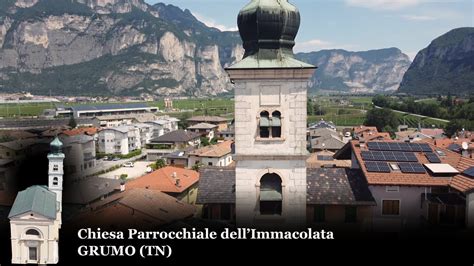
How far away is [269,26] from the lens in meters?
15.4

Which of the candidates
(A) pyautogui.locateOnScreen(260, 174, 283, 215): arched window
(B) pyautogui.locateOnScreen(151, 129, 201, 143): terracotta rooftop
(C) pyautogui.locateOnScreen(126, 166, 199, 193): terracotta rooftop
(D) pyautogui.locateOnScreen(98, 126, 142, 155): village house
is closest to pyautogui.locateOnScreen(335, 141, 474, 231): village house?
(A) pyautogui.locateOnScreen(260, 174, 283, 215): arched window

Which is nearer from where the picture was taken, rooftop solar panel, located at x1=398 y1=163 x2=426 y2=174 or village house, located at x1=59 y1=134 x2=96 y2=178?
rooftop solar panel, located at x1=398 y1=163 x2=426 y2=174

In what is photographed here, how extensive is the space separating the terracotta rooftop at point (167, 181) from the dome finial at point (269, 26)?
956 inches

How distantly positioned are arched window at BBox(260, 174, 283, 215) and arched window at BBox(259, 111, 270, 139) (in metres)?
1.43

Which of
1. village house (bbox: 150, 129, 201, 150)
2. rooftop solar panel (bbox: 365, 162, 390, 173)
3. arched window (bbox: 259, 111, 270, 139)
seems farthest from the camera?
village house (bbox: 150, 129, 201, 150)

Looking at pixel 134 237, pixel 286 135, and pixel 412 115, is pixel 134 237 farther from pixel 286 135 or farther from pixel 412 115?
pixel 412 115

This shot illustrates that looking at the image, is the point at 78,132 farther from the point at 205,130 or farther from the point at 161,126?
the point at 205,130

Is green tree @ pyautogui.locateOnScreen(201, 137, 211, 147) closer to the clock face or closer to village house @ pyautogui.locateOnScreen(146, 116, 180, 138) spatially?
village house @ pyautogui.locateOnScreen(146, 116, 180, 138)

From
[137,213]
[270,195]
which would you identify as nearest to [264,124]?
[270,195]

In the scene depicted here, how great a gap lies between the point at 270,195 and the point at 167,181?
2493 centimetres

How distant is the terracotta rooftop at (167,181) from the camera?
38750mm

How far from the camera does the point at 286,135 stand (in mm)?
16047

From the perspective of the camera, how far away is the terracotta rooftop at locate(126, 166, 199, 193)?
127ft

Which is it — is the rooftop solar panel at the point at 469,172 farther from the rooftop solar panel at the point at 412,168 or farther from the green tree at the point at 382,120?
the green tree at the point at 382,120
